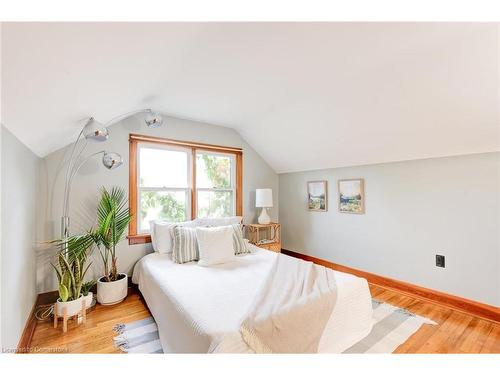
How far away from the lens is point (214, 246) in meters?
2.53

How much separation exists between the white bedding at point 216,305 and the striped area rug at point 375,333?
0.32 ft

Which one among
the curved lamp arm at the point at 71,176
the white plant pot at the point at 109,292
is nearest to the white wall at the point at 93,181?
the curved lamp arm at the point at 71,176

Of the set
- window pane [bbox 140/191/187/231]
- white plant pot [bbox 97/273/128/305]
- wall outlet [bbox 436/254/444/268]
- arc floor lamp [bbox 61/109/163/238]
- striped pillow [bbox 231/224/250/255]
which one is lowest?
white plant pot [bbox 97/273/128/305]

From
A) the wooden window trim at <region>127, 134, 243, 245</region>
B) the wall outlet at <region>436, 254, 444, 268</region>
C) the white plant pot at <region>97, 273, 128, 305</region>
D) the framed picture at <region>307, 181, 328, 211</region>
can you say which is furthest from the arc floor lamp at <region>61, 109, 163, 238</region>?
the wall outlet at <region>436, 254, 444, 268</region>

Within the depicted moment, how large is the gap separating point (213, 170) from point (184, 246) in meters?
1.47

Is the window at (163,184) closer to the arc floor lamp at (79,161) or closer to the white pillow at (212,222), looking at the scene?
the white pillow at (212,222)

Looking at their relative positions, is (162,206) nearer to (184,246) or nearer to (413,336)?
(184,246)

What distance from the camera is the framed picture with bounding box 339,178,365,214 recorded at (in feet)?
10.7

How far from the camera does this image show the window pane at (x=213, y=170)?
3.57 metres

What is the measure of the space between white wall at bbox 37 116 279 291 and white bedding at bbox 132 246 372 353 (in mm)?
933

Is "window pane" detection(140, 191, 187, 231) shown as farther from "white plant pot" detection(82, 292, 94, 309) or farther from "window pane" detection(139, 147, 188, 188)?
"white plant pot" detection(82, 292, 94, 309)

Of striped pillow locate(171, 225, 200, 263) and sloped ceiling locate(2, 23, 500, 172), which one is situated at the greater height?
sloped ceiling locate(2, 23, 500, 172)
